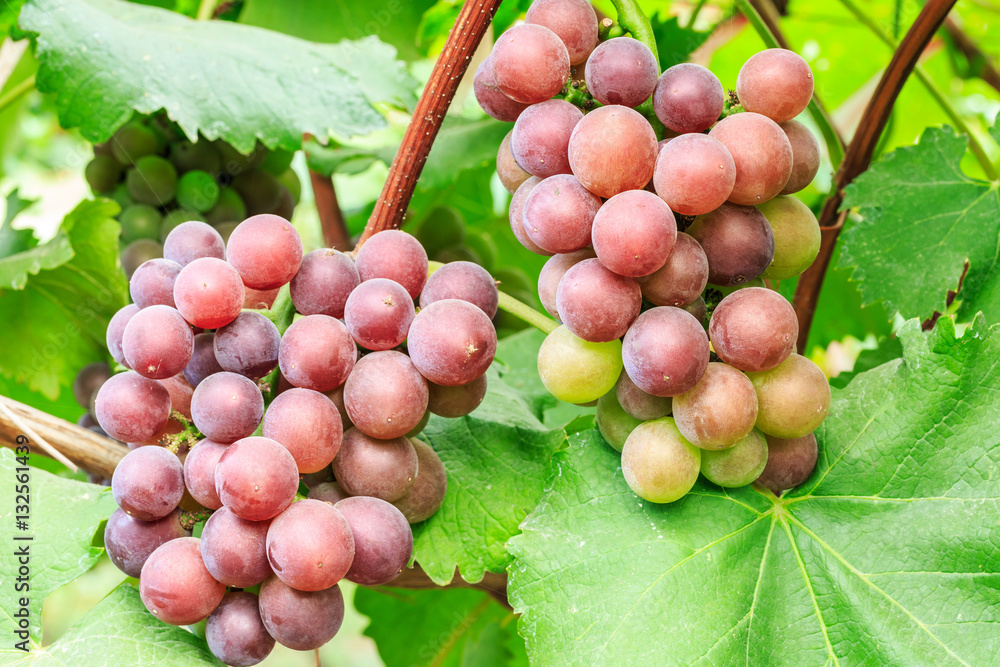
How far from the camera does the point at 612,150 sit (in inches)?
20.1

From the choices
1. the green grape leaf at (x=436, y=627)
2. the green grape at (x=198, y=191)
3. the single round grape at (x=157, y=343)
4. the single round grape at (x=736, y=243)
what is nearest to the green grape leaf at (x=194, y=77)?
the green grape at (x=198, y=191)

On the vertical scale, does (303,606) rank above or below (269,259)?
below

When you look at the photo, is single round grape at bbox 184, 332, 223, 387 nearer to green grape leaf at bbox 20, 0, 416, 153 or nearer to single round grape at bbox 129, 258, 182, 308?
single round grape at bbox 129, 258, 182, 308

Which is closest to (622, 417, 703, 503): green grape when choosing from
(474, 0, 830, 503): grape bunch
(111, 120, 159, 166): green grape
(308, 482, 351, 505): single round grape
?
(474, 0, 830, 503): grape bunch

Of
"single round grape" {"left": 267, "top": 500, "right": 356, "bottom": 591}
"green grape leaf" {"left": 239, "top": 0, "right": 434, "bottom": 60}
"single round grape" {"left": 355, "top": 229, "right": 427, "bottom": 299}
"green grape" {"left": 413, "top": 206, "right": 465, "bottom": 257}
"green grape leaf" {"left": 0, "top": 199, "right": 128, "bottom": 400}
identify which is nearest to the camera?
"single round grape" {"left": 267, "top": 500, "right": 356, "bottom": 591}

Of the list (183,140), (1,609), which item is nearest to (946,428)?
(1,609)

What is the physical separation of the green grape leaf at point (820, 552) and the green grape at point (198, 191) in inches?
22.8

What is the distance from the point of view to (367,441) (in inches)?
22.3

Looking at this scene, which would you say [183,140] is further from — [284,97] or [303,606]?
[303,606]

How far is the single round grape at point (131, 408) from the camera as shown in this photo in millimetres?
550

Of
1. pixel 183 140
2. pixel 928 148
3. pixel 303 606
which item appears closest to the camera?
pixel 303 606

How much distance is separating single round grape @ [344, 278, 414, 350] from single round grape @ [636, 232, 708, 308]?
0.55 feet

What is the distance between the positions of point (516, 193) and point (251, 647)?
0.37 m

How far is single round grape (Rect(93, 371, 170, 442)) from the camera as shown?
0.55 metres
